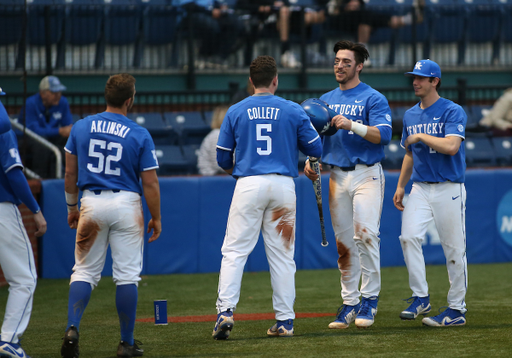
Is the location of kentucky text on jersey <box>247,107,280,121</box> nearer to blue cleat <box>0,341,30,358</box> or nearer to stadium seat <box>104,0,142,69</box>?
blue cleat <box>0,341,30,358</box>

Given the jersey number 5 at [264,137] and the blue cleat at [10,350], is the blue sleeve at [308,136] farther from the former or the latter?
the blue cleat at [10,350]

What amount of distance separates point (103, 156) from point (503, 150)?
8.88 m

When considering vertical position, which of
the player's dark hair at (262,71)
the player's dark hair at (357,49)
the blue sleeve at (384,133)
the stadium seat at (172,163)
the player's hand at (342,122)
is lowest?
the stadium seat at (172,163)

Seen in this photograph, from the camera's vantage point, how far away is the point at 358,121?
18.6ft

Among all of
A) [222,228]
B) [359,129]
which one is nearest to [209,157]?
[222,228]

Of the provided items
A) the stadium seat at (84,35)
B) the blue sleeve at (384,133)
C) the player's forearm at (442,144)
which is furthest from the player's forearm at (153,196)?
the stadium seat at (84,35)

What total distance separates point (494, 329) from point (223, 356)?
219 cm

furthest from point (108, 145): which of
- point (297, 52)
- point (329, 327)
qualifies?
point (297, 52)

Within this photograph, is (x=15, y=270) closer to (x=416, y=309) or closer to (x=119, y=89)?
(x=119, y=89)

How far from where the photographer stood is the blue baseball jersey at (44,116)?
1020 centimetres

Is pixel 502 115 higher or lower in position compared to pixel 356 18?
lower

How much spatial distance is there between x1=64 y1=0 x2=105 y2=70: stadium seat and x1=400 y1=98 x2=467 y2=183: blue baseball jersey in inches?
325

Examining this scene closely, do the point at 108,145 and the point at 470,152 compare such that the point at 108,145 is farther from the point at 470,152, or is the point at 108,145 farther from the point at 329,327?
the point at 470,152

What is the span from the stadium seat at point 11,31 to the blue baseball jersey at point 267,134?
8273 millimetres
